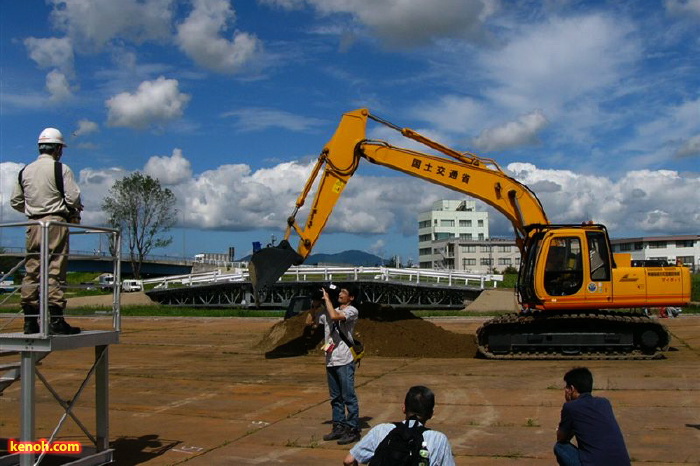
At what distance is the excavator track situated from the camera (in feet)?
54.2

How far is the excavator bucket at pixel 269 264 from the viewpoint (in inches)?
658

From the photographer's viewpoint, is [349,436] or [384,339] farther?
[384,339]

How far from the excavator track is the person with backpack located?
1245cm

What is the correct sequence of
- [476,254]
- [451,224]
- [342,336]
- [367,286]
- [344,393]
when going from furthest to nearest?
[451,224] < [476,254] < [367,286] < [342,336] < [344,393]

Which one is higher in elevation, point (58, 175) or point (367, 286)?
point (58, 175)

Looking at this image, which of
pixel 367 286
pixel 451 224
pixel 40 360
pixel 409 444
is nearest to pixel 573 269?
pixel 40 360

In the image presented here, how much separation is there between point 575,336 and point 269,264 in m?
7.30

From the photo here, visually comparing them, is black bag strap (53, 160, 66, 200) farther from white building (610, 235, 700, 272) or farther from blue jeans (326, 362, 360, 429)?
white building (610, 235, 700, 272)

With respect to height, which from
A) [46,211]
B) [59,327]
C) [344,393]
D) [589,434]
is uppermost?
[46,211]

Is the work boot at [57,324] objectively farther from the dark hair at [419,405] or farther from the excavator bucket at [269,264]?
the excavator bucket at [269,264]

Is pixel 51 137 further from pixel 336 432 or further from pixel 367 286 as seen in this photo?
pixel 367 286

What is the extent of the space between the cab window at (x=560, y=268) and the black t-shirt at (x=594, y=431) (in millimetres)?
11293

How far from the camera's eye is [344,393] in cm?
848

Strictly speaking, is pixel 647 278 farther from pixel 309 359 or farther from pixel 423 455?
pixel 423 455
